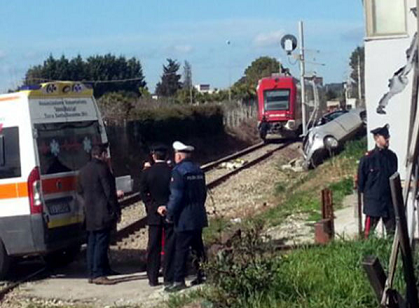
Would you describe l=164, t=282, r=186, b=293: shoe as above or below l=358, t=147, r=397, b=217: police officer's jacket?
below

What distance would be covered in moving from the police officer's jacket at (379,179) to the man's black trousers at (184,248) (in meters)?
2.14

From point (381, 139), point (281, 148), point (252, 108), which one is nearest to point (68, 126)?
point (381, 139)

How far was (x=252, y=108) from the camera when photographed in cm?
7256

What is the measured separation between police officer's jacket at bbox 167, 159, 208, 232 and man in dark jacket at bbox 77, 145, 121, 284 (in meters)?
1.59

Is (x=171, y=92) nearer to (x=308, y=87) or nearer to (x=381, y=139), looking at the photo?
(x=308, y=87)

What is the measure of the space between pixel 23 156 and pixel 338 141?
67.5 ft

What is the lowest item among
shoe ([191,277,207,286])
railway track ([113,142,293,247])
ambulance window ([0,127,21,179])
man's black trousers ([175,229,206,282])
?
→ railway track ([113,142,293,247])

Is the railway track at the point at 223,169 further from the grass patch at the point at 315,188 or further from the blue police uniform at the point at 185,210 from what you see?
the blue police uniform at the point at 185,210

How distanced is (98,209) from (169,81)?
98.1 metres

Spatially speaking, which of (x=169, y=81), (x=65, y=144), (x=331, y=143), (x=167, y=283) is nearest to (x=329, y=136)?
(x=331, y=143)

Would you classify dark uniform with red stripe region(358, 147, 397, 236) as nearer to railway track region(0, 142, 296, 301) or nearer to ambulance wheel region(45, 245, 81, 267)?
railway track region(0, 142, 296, 301)

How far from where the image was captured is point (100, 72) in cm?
9069

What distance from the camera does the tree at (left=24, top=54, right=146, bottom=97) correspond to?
84.2 m

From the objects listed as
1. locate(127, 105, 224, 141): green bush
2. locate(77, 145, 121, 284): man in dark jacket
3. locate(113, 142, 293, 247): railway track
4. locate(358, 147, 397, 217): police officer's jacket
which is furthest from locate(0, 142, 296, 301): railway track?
locate(127, 105, 224, 141): green bush
